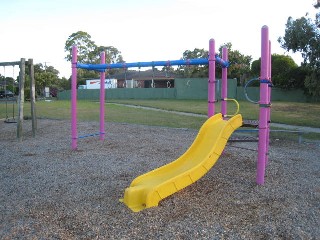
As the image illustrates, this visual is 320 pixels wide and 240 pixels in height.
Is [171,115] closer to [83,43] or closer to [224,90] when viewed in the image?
[224,90]

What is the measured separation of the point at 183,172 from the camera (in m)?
4.32

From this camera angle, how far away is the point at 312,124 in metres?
13.2

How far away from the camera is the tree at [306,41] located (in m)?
23.8

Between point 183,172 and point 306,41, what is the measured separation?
23.1m

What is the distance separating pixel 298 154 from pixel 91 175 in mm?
4558

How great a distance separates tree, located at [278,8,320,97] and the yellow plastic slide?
832 inches

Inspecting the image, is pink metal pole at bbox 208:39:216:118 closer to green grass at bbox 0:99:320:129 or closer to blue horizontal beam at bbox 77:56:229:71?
blue horizontal beam at bbox 77:56:229:71

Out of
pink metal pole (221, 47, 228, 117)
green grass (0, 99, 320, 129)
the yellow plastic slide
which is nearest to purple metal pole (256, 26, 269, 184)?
the yellow plastic slide

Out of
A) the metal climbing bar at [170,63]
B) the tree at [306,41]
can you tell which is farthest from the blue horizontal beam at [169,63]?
the tree at [306,41]

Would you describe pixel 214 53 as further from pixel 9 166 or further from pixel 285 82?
pixel 285 82

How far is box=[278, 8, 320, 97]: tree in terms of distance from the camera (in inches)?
936

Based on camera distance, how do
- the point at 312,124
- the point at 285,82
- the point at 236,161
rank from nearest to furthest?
the point at 236,161 → the point at 312,124 → the point at 285,82

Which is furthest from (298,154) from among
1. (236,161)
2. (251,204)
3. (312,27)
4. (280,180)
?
(312,27)

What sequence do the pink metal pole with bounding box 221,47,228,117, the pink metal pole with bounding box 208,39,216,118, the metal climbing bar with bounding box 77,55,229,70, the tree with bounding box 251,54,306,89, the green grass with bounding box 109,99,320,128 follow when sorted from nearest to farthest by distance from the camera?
the pink metal pole with bounding box 208,39,216,118
the metal climbing bar with bounding box 77,55,229,70
the pink metal pole with bounding box 221,47,228,117
the green grass with bounding box 109,99,320,128
the tree with bounding box 251,54,306,89
